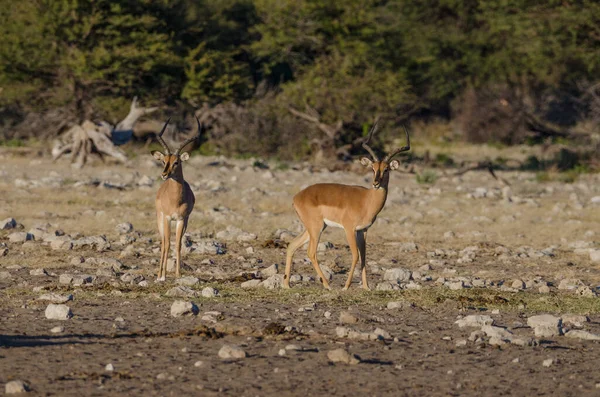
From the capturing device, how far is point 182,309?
9094 millimetres

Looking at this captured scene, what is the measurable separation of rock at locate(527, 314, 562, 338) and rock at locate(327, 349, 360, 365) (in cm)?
187

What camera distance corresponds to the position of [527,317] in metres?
9.62

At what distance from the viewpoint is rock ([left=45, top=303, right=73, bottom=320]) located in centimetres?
890

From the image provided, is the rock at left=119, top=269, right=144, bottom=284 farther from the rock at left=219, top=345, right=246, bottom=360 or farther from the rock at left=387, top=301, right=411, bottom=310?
the rock at left=219, top=345, right=246, bottom=360

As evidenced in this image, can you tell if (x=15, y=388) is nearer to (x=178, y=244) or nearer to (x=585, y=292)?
(x=178, y=244)

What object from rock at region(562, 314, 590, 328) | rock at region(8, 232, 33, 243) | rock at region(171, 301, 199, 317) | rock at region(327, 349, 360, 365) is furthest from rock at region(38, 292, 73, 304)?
rock at region(562, 314, 590, 328)

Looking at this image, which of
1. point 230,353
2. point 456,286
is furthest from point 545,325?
point 230,353

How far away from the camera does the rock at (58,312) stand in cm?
890

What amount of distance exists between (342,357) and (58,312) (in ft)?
8.60

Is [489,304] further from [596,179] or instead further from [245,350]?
[596,179]

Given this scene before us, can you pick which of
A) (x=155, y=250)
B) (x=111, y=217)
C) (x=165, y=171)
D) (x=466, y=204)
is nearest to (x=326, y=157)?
(x=466, y=204)

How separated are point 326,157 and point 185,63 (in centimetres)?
546

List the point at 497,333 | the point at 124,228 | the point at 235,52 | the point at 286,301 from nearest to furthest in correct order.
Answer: the point at 497,333
the point at 286,301
the point at 124,228
the point at 235,52

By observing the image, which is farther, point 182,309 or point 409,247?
point 409,247
